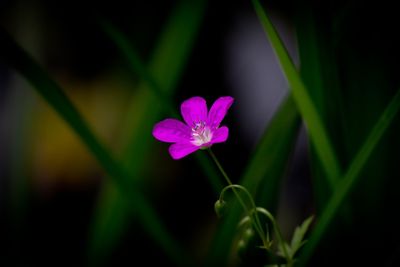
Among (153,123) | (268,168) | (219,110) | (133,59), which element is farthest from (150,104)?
(219,110)

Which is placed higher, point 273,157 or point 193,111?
point 193,111

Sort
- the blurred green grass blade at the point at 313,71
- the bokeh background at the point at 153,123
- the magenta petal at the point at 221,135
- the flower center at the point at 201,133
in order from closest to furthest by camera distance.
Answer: the magenta petal at the point at 221,135 < the flower center at the point at 201,133 < the blurred green grass blade at the point at 313,71 < the bokeh background at the point at 153,123

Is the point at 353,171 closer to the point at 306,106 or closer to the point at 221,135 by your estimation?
the point at 306,106

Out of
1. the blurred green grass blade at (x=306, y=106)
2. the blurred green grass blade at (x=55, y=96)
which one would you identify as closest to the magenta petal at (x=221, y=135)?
the blurred green grass blade at (x=306, y=106)

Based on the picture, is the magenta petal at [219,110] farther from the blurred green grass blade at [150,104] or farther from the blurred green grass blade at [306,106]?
the blurred green grass blade at [150,104]

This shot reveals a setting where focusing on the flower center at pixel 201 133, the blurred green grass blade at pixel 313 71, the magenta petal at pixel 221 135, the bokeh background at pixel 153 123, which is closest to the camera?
the magenta petal at pixel 221 135

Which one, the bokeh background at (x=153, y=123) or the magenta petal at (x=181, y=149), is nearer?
the magenta petal at (x=181, y=149)

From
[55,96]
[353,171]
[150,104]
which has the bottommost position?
[353,171]
